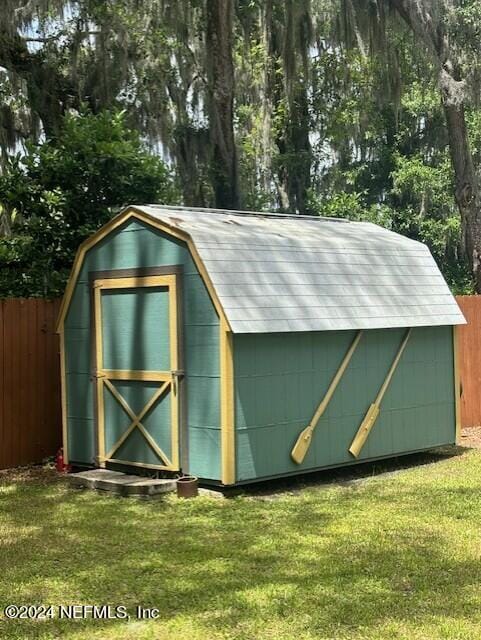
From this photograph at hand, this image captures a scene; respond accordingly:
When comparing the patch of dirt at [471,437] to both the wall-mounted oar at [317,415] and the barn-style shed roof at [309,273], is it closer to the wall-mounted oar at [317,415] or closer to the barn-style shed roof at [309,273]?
the barn-style shed roof at [309,273]

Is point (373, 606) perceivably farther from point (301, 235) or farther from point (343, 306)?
point (301, 235)

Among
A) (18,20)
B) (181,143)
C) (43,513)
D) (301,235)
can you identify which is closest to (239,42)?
(181,143)

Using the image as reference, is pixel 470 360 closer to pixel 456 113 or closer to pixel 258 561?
pixel 456 113

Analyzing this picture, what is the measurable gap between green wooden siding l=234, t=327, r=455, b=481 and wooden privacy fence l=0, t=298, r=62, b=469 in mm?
2891

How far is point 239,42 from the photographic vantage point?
20.1 metres

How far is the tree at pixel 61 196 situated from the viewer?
10.1 meters

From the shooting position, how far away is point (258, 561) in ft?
17.5

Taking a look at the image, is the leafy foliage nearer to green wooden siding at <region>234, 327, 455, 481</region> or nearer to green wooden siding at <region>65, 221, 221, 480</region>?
green wooden siding at <region>65, 221, 221, 480</region>

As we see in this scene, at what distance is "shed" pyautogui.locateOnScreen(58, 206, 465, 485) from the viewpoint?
7.25 meters

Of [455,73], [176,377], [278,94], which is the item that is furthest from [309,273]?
[278,94]

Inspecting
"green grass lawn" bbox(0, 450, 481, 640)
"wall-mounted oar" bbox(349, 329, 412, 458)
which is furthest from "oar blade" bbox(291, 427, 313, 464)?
"wall-mounted oar" bbox(349, 329, 412, 458)

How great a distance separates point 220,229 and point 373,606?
14.2 feet

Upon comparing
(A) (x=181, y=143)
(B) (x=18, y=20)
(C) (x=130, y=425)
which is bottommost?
(C) (x=130, y=425)

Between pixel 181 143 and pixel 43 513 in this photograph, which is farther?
pixel 181 143
